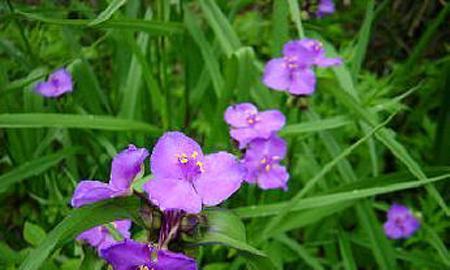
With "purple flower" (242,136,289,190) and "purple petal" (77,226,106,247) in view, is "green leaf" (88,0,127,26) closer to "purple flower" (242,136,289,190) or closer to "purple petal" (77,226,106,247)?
"purple petal" (77,226,106,247)

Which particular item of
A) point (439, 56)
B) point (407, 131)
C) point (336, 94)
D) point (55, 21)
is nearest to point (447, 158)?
point (407, 131)

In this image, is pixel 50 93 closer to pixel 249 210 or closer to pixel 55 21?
pixel 55 21

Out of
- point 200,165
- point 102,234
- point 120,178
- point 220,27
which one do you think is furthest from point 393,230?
point 120,178

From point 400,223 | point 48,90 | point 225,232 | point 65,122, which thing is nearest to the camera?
point 225,232

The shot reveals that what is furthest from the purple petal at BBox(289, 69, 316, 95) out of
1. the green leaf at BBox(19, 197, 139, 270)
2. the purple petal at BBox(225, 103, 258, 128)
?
the green leaf at BBox(19, 197, 139, 270)

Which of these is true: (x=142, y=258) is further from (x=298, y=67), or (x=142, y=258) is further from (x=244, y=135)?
(x=298, y=67)

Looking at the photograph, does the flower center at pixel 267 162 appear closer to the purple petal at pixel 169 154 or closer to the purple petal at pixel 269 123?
the purple petal at pixel 269 123
